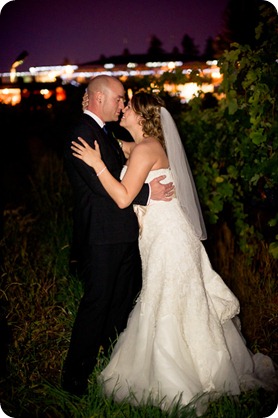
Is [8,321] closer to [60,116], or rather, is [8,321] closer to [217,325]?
[217,325]

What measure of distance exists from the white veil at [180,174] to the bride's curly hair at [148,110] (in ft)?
0.17

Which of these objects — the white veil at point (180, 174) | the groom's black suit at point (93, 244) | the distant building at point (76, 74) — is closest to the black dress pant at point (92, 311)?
the groom's black suit at point (93, 244)

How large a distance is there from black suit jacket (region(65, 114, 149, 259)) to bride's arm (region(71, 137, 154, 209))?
0.07 m

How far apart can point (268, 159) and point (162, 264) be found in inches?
54.3

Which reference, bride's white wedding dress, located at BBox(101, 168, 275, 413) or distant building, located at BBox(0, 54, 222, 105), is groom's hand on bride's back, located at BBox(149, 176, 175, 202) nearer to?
bride's white wedding dress, located at BBox(101, 168, 275, 413)

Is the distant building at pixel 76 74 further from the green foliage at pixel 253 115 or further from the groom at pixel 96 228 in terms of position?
the groom at pixel 96 228

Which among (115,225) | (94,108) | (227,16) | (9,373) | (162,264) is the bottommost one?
(9,373)

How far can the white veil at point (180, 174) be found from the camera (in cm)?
356

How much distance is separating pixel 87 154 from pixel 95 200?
34cm

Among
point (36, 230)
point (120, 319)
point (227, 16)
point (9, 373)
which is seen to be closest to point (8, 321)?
point (9, 373)

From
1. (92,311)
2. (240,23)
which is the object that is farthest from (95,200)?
(240,23)

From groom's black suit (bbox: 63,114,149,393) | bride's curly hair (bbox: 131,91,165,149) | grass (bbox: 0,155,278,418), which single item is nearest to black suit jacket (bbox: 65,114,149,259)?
groom's black suit (bbox: 63,114,149,393)

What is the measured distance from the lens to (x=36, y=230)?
20.9ft

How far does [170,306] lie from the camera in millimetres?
3404
